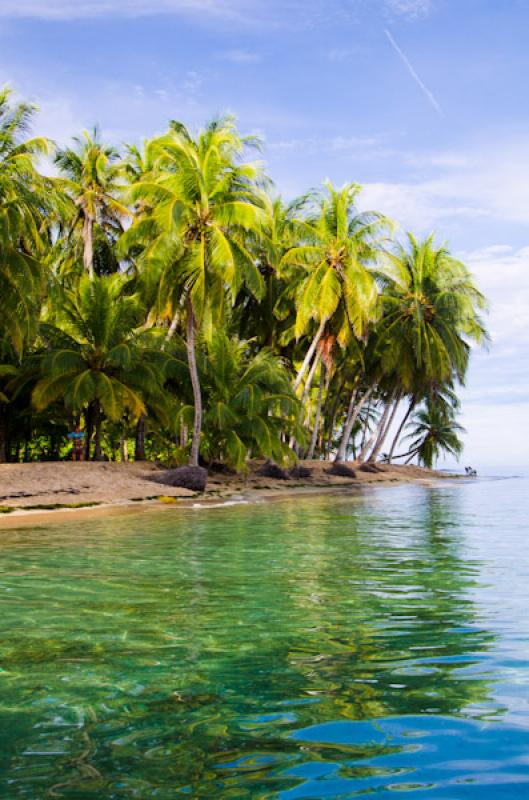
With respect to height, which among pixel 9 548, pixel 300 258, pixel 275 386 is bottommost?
pixel 9 548

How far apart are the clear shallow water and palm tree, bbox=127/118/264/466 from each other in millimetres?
12728

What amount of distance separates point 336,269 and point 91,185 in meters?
10.7

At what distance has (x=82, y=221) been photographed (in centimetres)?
2994

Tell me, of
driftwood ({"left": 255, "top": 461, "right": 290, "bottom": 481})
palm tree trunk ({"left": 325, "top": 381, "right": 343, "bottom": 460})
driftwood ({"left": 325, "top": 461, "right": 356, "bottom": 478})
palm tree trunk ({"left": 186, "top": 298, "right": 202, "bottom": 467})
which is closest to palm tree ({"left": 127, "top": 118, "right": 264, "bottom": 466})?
palm tree trunk ({"left": 186, "top": 298, "right": 202, "bottom": 467})

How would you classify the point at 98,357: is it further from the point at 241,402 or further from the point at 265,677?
the point at 265,677

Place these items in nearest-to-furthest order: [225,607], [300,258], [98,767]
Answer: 1. [98,767]
2. [225,607]
3. [300,258]

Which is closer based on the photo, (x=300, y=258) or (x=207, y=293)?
(x=207, y=293)

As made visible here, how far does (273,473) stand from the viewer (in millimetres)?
27406

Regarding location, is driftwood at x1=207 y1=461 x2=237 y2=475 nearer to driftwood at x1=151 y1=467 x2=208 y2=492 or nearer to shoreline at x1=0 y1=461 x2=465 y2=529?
shoreline at x1=0 y1=461 x2=465 y2=529

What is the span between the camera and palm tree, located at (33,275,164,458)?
21062 millimetres

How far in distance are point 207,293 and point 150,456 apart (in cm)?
1398

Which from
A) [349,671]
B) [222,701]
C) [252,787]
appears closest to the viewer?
[252,787]

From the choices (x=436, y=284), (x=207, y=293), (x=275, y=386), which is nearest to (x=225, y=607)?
(x=207, y=293)

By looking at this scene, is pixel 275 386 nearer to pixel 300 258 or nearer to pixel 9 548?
pixel 300 258
